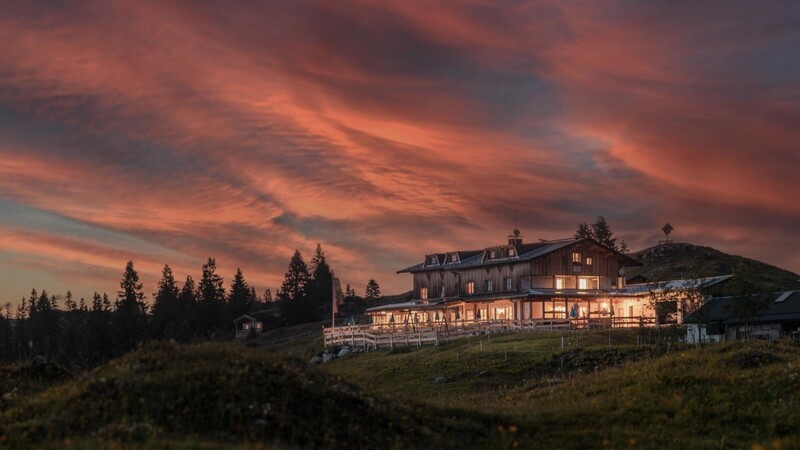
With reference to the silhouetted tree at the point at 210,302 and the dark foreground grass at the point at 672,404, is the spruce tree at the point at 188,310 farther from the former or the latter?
the dark foreground grass at the point at 672,404

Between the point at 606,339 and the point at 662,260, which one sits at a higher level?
the point at 662,260

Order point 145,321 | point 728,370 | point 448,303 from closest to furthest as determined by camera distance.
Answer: point 728,370 < point 448,303 < point 145,321

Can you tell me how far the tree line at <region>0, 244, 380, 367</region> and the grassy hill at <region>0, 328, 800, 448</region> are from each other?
90.2 metres

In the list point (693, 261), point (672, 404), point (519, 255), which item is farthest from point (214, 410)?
point (693, 261)

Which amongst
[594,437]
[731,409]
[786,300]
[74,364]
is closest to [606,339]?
[786,300]

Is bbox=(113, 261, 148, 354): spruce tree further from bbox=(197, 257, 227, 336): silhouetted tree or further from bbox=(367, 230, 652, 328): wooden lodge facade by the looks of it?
bbox=(367, 230, 652, 328): wooden lodge facade

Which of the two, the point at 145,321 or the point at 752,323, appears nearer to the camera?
the point at 752,323

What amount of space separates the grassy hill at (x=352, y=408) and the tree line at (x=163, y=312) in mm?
90228

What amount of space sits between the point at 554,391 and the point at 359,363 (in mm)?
37052

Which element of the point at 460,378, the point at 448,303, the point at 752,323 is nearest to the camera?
the point at 460,378

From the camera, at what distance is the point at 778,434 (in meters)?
21.1

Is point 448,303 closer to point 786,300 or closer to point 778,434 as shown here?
point 786,300

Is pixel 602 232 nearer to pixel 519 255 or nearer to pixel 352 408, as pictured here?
pixel 519 255

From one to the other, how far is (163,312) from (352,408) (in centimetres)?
11958
